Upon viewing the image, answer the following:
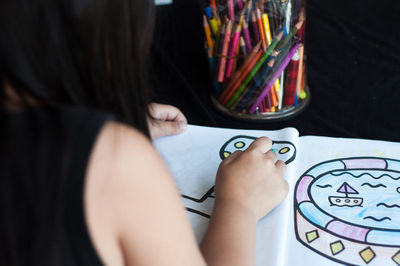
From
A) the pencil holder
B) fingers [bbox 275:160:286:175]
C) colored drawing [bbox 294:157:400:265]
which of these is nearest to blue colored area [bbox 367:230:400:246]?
colored drawing [bbox 294:157:400:265]

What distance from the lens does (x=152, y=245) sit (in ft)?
1.08

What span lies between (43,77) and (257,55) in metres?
0.36

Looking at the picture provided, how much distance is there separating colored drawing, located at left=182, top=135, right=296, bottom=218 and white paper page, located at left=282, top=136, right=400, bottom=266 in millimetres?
16

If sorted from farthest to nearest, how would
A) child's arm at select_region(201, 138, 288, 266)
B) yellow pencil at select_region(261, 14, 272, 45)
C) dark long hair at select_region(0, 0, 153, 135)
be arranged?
1. yellow pencil at select_region(261, 14, 272, 45)
2. child's arm at select_region(201, 138, 288, 266)
3. dark long hair at select_region(0, 0, 153, 135)

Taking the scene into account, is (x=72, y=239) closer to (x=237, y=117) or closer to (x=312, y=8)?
(x=237, y=117)

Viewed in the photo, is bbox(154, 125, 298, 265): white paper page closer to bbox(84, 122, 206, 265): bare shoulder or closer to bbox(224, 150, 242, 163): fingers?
bbox(224, 150, 242, 163): fingers

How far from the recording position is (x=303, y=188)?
1.69ft

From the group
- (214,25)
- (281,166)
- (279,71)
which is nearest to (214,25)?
(214,25)

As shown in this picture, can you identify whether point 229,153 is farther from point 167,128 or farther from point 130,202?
point 130,202

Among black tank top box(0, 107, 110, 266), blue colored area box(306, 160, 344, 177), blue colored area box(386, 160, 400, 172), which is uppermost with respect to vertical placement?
black tank top box(0, 107, 110, 266)

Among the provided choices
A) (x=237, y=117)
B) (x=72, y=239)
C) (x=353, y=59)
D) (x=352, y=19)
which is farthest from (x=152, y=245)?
(x=352, y=19)

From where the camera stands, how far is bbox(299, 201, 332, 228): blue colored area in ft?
1.55

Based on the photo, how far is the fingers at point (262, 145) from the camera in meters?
0.53

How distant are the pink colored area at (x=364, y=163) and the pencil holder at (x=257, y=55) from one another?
0.12m
